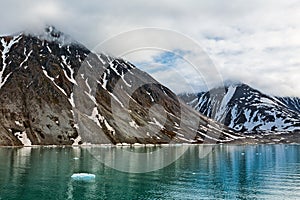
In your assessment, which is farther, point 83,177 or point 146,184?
point 83,177

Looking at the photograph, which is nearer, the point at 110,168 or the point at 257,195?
the point at 257,195

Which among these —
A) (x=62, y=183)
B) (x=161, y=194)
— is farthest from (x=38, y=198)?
(x=161, y=194)

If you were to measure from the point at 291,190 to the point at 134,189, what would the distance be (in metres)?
27.9

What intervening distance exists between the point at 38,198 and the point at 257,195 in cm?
3562

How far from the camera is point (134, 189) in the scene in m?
65.9

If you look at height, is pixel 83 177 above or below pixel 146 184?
above

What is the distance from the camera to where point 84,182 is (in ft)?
236

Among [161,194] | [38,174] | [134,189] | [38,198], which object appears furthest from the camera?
[38,174]

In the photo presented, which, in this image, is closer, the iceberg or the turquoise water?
the turquoise water

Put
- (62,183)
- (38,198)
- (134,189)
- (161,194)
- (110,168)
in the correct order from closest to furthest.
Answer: (38,198)
(161,194)
(134,189)
(62,183)
(110,168)

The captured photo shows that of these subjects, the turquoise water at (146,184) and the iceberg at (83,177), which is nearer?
the turquoise water at (146,184)

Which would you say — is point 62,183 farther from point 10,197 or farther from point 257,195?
point 257,195

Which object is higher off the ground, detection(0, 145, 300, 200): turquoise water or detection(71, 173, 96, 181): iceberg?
detection(71, 173, 96, 181): iceberg

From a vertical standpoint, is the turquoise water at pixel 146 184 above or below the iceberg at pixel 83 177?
below
